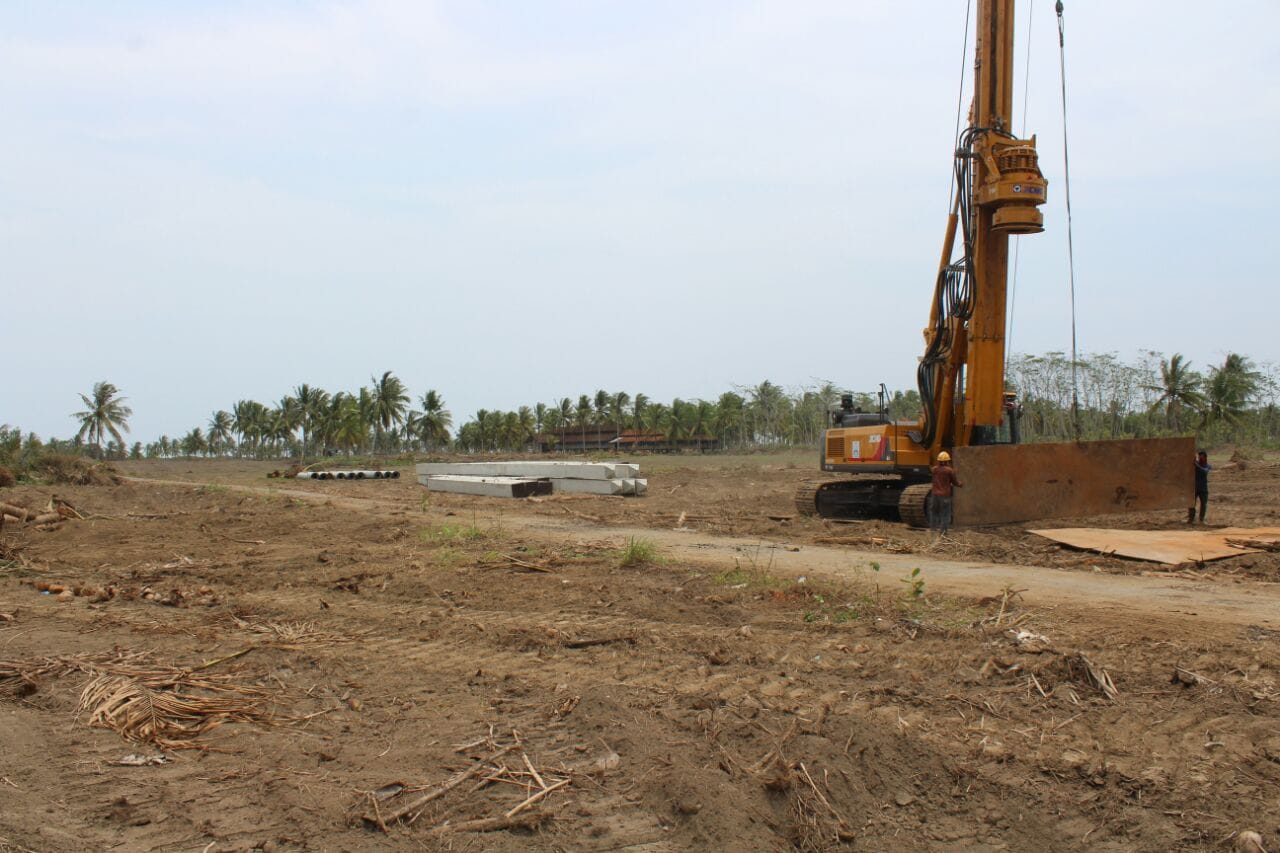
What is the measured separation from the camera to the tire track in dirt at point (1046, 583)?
25.8 feet

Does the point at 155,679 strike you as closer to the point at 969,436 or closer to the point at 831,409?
the point at 969,436

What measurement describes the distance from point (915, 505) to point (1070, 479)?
2.31 meters

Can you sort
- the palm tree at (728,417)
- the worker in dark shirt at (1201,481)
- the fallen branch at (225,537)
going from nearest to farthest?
1. the fallen branch at (225,537)
2. the worker in dark shirt at (1201,481)
3. the palm tree at (728,417)

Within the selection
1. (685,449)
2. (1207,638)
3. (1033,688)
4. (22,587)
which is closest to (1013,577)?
(1207,638)

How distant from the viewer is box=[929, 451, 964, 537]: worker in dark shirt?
13.6 meters

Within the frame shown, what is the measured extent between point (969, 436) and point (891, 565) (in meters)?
4.32

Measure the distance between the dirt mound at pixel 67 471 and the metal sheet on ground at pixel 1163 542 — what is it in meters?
30.1

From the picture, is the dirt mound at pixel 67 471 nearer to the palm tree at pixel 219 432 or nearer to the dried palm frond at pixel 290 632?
the dried palm frond at pixel 290 632

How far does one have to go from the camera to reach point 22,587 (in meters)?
10.9

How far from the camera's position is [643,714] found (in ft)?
18.3

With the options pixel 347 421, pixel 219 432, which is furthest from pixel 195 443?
pixel 347 421

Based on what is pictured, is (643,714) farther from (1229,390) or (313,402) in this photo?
(313,402)

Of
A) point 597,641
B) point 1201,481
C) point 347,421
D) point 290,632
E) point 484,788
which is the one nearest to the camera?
point 484,788

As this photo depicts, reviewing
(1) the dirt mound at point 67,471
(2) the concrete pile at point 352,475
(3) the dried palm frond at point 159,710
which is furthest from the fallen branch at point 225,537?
(2) the concrete pile at point 352,475
